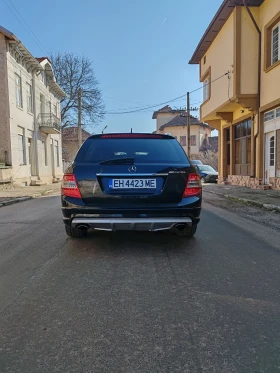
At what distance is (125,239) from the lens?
4949 mm

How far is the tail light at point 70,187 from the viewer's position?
4.11 m

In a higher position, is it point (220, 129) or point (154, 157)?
point (220, 129)

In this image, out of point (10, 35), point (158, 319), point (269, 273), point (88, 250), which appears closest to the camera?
point (158, 319)

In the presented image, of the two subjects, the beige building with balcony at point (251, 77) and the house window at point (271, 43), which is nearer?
the house window at point (271, 43)

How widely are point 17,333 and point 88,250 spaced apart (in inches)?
81.9

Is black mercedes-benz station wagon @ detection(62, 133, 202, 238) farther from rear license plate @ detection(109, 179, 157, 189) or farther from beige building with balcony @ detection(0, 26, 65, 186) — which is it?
beige building with balcony @ detection(0, 26, 65, 186)

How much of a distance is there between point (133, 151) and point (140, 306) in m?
2.45

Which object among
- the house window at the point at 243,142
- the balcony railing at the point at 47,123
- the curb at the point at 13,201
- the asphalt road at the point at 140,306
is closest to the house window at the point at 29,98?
the balcony railing at the point at 47,123

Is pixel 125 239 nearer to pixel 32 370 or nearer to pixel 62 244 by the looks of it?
pixel 62 244

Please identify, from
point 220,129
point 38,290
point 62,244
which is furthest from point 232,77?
point 38,290

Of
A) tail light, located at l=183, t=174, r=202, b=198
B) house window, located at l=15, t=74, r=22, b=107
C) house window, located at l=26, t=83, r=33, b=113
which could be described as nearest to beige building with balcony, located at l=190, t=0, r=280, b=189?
tail light, located at l=183, t=174, r=202, b=198

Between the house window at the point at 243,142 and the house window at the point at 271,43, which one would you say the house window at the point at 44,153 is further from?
the house window at the point at 271,43

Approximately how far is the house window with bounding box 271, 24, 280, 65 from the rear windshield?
10028mm

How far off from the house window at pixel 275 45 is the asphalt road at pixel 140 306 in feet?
34.1
